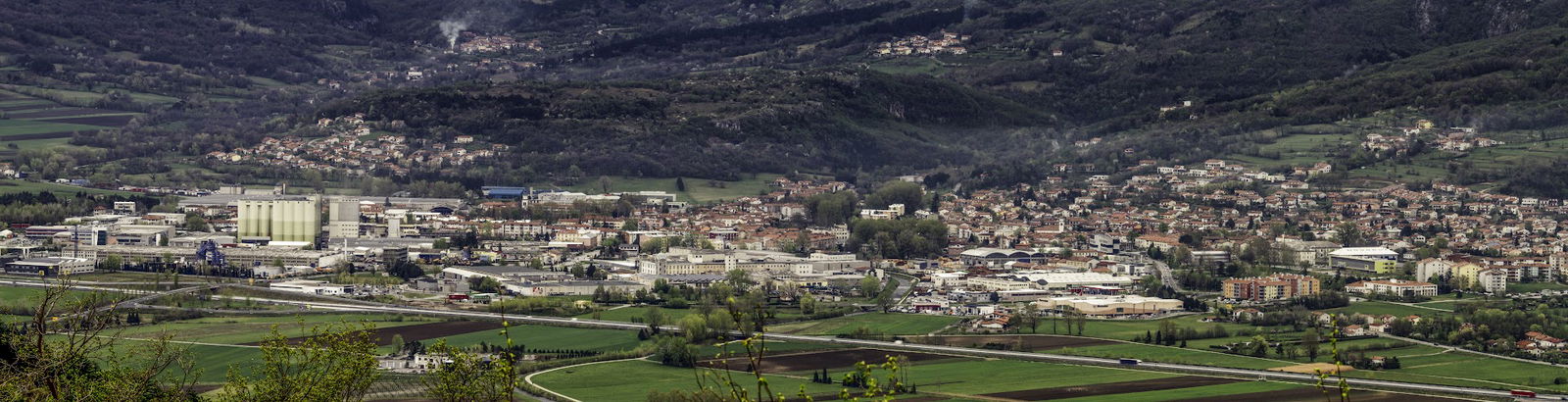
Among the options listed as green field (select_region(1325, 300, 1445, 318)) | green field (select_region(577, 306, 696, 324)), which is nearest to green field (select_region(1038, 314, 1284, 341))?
green field (select_region(1325, 300, 1445, 318))

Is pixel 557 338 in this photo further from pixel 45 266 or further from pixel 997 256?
pixel 997 256

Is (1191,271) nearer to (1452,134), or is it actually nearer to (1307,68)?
(1452,134)

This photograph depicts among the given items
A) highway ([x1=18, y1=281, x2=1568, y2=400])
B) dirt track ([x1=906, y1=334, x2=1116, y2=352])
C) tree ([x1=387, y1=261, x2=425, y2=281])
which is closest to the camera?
highway ([x1=18, y1=281, x2=1568, y2=400])

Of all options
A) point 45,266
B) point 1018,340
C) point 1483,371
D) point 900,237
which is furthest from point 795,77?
point 1483,371

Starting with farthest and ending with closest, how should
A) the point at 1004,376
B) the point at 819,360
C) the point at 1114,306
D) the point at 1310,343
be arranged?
the point at 1114,306 → the point at 1310,343 → the point at 819,360 → the point at 1004,376

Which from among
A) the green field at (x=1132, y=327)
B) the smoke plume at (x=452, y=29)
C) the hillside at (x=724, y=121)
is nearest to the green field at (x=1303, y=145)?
the hillside at (x=724, y=121)

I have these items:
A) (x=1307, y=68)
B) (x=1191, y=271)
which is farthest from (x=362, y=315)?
(x=1307, y=68)

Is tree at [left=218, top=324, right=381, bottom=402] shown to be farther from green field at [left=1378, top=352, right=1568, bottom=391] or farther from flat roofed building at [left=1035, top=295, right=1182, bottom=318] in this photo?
flat roofed building at [left=1035, top=295, right=1182, bottom=318]
